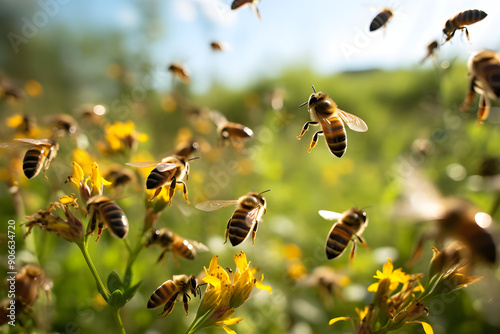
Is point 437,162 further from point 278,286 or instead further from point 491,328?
point 278,286

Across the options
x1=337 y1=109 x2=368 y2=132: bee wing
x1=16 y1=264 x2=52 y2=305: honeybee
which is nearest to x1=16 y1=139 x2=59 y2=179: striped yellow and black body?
x1=16 y1=264 x2=52 y2=305: honeybee

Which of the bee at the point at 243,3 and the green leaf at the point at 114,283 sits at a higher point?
the bee at the point at 243,3

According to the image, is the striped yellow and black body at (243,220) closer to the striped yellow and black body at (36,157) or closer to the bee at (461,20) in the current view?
the striped yellow and black body at (36,157)

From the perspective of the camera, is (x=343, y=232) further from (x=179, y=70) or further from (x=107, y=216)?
(x=179, y=70)

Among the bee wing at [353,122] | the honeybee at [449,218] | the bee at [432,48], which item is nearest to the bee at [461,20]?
the bee at [432,48]

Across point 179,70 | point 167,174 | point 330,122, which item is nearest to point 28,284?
point 167,174

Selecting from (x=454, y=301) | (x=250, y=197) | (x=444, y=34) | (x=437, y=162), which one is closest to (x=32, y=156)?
(x=250, y=197)
